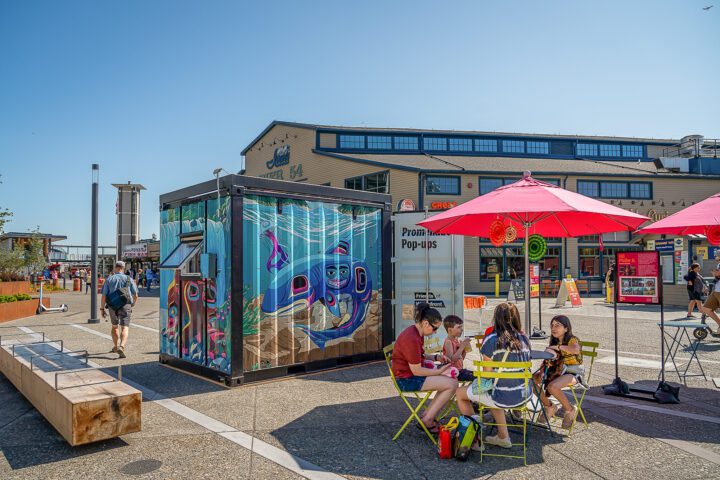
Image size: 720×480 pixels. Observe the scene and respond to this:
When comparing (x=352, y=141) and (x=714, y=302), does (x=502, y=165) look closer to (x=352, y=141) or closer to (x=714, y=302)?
(x=352, y=141)

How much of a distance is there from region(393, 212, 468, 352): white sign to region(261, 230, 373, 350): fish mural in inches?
28.3

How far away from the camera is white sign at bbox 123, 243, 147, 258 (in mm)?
46406

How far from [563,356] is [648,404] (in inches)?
72.0

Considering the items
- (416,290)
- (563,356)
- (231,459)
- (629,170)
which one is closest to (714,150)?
(629,170)

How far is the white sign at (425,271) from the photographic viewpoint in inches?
369

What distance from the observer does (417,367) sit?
5.39 meters

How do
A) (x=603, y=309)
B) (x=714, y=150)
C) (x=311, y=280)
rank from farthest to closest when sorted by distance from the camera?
(x=714, y=150)
(x=603, y=309)
(x=311, y=280)

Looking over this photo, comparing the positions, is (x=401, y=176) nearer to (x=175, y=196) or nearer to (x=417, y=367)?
(x=175, y=196)

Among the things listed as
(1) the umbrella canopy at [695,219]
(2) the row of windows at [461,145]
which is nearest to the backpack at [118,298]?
(1) the umbrella canopy at [695,219]

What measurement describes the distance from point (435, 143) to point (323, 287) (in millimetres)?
27746

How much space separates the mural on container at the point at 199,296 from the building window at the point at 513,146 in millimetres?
29880

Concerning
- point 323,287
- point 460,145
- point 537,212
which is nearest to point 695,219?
point 537,212

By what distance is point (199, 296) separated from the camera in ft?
27.1

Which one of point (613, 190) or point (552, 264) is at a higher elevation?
point (613, 190)
